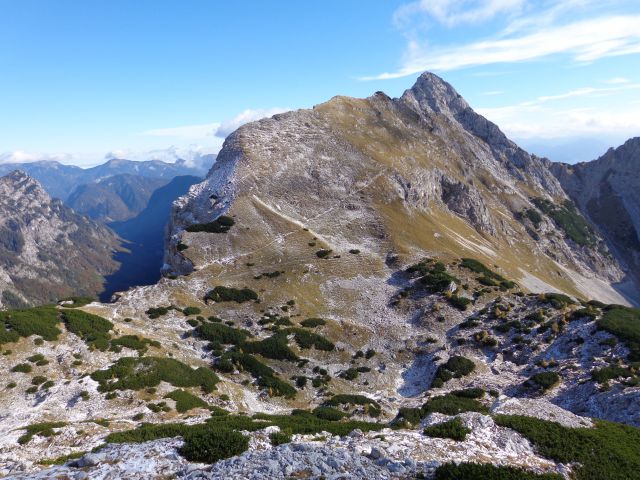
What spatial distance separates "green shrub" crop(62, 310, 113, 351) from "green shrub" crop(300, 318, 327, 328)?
25662 mm

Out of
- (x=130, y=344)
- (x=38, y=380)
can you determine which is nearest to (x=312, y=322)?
(x=130, y=344)

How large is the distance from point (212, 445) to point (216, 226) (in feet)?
215

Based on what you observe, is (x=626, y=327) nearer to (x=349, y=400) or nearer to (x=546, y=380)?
(x=546, y=380)

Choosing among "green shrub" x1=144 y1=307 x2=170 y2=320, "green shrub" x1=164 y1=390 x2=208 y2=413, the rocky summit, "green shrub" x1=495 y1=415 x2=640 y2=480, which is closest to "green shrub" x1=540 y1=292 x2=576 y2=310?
the rocky summit

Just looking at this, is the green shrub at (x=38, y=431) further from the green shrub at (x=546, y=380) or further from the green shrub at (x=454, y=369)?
the green shrub at (x=546, y=380)

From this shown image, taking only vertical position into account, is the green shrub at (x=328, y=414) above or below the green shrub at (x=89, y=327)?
below

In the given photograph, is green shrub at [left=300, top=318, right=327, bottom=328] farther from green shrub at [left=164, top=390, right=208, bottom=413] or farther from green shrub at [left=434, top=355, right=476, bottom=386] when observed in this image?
green shrub at [left=164, top=390, right=208, bottom=413]

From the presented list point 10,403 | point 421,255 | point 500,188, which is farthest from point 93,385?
point 500,188

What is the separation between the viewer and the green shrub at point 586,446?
2073cm

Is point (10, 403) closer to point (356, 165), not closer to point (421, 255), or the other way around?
point (421, 255)

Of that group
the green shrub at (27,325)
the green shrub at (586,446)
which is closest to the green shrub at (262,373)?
the green shrub at (27,325)

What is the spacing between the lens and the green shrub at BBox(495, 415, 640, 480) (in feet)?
68.0

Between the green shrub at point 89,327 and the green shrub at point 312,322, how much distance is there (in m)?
25.7

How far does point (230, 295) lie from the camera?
215 feet
